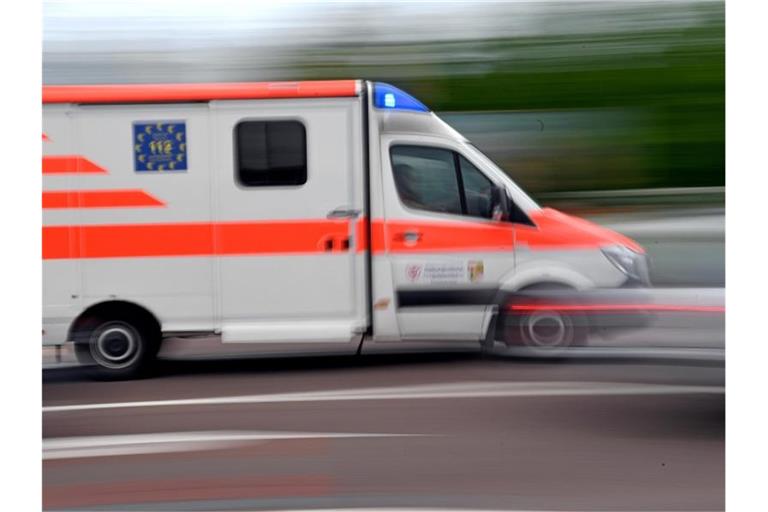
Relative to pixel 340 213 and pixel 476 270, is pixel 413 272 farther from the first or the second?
pixel 340 213

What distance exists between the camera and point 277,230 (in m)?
6.14

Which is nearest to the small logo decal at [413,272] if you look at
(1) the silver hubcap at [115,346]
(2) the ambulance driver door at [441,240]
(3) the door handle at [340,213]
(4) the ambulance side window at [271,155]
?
(2) the ambulance driver door at [441,240]

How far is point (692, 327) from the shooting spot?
5.69m

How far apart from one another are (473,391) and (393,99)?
74.6 inches

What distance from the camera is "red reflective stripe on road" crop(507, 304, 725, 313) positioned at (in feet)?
18.6

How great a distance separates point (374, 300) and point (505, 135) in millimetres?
1386

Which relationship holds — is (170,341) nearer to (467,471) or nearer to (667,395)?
(467,471)

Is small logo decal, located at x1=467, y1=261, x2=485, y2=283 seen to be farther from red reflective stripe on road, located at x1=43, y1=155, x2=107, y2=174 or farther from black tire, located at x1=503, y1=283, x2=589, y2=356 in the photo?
red reflective stripe on road, located at x1=43, y1=155, x2=107, y2=174

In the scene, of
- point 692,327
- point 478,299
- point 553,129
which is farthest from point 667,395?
point 553,129

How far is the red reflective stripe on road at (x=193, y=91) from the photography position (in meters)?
5.84

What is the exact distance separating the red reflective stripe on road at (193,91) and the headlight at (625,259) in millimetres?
1893

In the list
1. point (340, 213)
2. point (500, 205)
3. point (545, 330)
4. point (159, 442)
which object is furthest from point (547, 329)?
Answer: point (159, 442)

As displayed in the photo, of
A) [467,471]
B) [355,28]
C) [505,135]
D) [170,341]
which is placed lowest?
[467,471]

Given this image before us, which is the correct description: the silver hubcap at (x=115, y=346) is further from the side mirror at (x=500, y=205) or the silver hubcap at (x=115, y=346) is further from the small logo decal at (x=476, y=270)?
the side mirror at (x=500, y=205)
